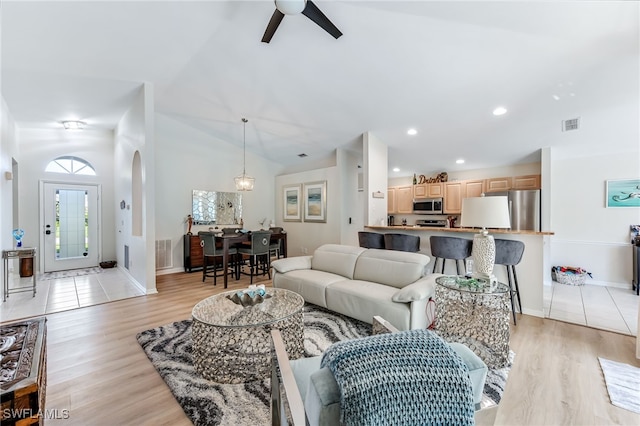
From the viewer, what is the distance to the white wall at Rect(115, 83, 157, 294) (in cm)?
414

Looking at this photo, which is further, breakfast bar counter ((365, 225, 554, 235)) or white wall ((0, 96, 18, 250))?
white wall ((0, 96, 18, 250))

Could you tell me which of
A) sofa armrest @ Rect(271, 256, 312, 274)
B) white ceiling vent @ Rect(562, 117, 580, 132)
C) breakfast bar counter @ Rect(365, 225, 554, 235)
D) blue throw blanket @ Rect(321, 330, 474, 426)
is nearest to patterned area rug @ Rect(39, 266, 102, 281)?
sofa armrest @ Rect(271, 256, 312, 274)

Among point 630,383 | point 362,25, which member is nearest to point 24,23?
point 362,25

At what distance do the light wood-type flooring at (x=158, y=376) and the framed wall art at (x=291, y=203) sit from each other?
4159mm

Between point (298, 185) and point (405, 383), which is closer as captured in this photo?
point (405, 383)

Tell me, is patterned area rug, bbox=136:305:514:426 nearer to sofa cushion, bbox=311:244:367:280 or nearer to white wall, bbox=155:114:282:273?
sofa cushion, bbox=311:244:367:280

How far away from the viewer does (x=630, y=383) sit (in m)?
1.97

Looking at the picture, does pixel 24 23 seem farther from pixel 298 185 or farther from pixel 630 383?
pixel 630 383

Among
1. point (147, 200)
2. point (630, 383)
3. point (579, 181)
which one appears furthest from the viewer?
point (579, 181)

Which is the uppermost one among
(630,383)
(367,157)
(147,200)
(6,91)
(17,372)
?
→ (6,91)

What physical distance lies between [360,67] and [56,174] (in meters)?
6.40

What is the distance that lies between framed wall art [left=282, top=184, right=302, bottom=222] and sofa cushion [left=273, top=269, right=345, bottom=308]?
11.7ft

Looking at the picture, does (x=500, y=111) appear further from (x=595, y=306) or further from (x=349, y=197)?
(x=349, y=197)

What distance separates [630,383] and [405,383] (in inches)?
96.6
